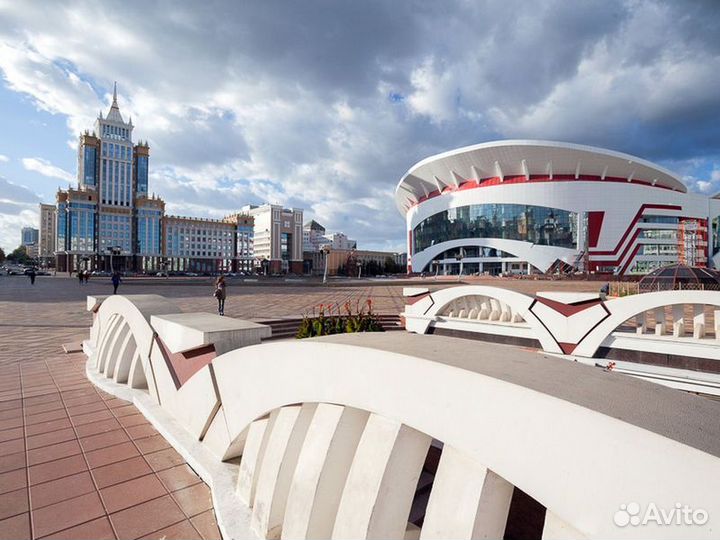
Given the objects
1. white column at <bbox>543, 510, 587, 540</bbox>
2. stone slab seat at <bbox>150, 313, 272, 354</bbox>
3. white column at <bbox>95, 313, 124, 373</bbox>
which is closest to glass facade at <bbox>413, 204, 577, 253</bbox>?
white column at <bbox>95, 313, 124, 373</bbox>

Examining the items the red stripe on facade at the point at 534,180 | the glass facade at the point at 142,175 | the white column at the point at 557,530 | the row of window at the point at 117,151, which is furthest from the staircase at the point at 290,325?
the row of window at the point at 117,151

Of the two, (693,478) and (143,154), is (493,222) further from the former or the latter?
(143,154)

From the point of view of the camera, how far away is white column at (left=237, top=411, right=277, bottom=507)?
2.45 m

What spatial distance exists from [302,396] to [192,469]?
1687 millimetres

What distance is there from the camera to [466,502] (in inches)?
56.2

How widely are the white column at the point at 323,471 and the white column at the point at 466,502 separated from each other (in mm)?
568

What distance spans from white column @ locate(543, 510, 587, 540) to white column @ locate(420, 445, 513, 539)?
166mm

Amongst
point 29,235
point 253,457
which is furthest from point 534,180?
point 29,235

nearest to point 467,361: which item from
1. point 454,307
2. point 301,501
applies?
point 301,501

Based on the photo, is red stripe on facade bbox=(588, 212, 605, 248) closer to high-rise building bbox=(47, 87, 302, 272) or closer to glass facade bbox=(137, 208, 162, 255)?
high-rise building bbox=(47, 87, 302, 272)

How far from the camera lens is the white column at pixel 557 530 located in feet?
3.93

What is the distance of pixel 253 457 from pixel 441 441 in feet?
5.06

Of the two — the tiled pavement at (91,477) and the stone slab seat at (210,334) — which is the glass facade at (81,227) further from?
the stone slab seat at (210,334)

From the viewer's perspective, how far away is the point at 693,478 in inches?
37.4
